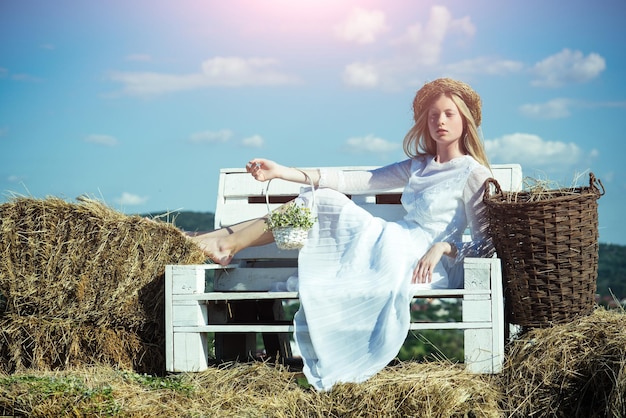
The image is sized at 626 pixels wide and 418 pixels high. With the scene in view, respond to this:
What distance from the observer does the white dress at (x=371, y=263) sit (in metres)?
3.65

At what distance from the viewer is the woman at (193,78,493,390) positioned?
368 cm

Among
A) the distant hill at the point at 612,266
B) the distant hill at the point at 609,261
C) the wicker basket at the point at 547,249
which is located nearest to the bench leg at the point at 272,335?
the wicker basket at the point at 547,249

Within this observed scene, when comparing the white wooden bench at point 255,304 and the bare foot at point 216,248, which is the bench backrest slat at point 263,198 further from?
the bare foot at point 216,248

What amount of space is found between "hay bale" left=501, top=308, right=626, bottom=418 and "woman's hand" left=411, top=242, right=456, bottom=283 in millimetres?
519

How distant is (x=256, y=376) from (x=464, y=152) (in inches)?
66.7

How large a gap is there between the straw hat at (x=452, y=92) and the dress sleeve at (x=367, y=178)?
0.40 metres

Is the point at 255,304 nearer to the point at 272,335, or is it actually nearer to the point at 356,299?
the point at 272,335

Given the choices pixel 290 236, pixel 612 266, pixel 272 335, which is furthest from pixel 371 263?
pixel 612 266

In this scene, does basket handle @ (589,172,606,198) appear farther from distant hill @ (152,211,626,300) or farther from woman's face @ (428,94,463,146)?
distant hill @ (152,211,626,300)

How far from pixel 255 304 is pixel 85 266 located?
45.9 inches

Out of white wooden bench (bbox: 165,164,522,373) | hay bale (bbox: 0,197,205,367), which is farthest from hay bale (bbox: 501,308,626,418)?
hay bale (bbox: 0,197,205,367)

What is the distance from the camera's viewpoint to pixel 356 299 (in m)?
3.73

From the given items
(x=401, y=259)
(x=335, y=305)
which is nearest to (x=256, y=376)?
(x=335, y=305)

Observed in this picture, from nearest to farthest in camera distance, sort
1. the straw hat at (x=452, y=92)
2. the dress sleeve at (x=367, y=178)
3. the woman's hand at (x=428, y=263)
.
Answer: the woman's hand at (x=428, y=263) < the straw hat at (x=452, y=92) < the dress sleeve at (x=367, y=178)
